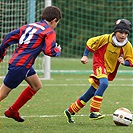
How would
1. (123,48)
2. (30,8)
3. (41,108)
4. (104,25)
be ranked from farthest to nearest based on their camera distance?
(104,25) → (30,8) → (41,108) → (123,48)

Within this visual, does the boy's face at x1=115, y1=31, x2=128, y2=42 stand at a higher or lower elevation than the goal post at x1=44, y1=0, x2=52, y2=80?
higher

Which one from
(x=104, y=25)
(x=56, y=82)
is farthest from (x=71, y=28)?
(x=56, y=82)

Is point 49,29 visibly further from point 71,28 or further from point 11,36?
point 71,28

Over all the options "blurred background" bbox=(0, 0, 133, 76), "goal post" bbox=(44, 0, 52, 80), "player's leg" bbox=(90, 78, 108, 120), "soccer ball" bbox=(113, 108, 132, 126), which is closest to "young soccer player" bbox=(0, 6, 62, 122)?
"player's leg" bbox=(90, 78, 108, 120)

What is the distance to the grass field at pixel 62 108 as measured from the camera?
6.81 m

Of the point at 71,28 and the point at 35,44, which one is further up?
the point at 35,44

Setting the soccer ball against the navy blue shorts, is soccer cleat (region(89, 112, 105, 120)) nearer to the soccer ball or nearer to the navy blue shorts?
the soccer ball

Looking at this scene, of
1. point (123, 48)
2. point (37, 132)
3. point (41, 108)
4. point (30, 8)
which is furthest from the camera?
point (30, 8)

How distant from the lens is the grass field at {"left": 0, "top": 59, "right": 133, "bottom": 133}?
681 centimetres

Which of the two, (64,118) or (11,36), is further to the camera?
(64,118)

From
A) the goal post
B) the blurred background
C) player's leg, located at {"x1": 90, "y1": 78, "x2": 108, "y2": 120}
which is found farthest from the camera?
the blurred background

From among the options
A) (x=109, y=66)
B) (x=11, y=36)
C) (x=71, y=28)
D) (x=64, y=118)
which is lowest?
(x=71, y=28)

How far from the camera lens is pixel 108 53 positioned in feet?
24.6

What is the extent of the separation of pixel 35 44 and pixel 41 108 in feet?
7.10
